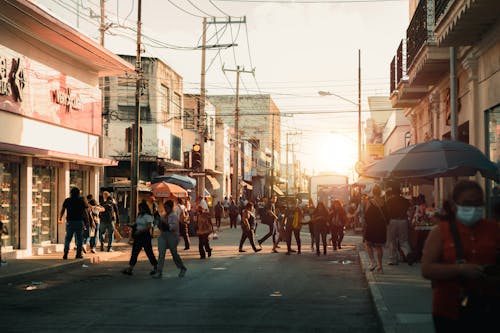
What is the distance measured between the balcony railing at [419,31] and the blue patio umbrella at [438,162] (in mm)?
5266

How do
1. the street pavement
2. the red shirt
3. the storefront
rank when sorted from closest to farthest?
the red shirt, the street pavement, the storefront

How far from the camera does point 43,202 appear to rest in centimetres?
2297

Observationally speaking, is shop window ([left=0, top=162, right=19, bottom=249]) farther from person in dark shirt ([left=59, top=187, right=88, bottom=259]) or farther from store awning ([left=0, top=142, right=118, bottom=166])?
person in dark shirt ([left=59, top=187, right=88, bottom=259])

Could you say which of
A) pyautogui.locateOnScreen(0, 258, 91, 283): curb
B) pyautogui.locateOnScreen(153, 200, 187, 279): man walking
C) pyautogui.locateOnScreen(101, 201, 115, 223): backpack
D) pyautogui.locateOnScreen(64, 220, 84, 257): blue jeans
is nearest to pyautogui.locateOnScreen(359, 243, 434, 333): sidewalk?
pyautogui.locateOnScreen(153, 200, 187, 279): man walking

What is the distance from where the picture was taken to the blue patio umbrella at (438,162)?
542 inches

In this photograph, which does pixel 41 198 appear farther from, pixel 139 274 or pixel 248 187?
pixel 248 187

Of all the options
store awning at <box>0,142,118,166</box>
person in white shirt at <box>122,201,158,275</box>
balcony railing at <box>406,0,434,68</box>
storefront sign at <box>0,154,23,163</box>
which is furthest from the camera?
balcony railing at <box>406,0,434,68</box>

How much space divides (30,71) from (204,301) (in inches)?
470

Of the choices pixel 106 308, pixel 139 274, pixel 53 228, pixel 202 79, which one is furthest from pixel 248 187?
pixel 106 308

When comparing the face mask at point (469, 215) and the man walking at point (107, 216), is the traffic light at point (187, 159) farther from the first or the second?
the face mask at point (469, 215)

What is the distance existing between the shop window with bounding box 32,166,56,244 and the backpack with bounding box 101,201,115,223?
2.10m

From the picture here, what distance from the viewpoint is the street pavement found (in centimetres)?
937

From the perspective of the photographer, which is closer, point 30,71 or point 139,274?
point 139,274

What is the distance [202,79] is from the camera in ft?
130
